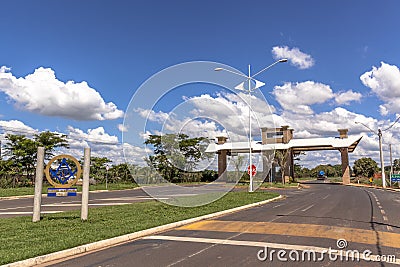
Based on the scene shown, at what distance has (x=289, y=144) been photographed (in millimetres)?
52438

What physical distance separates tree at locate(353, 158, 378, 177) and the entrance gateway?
55.1ft

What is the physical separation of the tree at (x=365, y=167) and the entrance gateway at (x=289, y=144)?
662 inches

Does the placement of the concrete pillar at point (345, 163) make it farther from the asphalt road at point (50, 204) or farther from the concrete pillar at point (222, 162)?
the asphalt road at point (50, 204)

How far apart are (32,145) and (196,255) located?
37.8m

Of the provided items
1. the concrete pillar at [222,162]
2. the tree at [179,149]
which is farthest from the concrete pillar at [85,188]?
the concrete pillar at [222,162]

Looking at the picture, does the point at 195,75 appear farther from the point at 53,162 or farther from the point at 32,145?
the point at 32,145

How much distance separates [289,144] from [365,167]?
81.7 feet

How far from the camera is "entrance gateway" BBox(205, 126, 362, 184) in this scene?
4919cm

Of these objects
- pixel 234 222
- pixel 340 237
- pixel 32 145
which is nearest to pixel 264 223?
pixel 234 222

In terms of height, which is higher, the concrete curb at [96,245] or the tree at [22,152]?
the tree at [22,152]

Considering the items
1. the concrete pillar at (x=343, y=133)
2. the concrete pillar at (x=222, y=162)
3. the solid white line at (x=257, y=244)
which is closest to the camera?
the solid white line at (x=257, y=244)

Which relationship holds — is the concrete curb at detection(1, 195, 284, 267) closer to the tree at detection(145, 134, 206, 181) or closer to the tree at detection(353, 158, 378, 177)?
the tree at detection(145, 134, 206, 181)

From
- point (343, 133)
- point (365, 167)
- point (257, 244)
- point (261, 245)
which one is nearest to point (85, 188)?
point (257, 244)

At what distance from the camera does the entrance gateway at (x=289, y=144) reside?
4919cm
